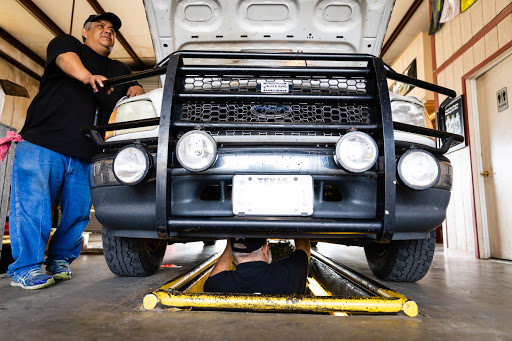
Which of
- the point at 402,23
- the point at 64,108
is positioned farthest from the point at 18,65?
the point at 402,23

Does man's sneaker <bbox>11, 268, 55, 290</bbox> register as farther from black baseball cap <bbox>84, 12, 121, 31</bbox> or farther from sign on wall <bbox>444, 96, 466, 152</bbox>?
sign on wall <bbox>444, 96, 466, 152</bbox>

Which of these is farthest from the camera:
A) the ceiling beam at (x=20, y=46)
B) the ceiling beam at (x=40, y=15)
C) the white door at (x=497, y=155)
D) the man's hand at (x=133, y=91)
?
the ceiling beam at (x=20, y=46)

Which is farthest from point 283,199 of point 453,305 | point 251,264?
point 453,305

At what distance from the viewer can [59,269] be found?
233 centimetres

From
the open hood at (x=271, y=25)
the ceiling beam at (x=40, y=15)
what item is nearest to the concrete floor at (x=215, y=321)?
the open hood at (x=271, y=25)

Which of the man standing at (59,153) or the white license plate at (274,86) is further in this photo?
the man standing at (59,153)

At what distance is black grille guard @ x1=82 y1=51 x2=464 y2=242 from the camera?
141 cm

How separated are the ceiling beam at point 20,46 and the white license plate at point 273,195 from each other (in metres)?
9.22

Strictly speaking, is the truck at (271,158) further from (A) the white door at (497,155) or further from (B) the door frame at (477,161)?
(B) the door frame at (477,161)

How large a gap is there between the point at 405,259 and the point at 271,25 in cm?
180

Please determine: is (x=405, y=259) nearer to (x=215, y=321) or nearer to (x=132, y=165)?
(x=215, y=321)

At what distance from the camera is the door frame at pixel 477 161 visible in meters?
4.47

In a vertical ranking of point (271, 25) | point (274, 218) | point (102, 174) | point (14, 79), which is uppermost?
point (14, 79)

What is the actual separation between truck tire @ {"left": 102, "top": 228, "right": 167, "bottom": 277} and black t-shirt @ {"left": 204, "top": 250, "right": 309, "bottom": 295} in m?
0.67
